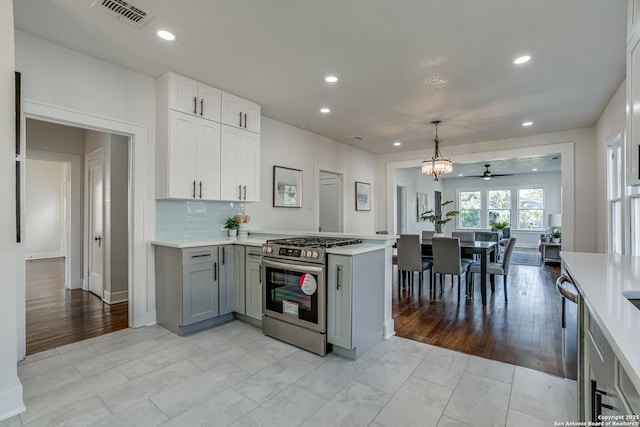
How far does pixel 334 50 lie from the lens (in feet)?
9.02

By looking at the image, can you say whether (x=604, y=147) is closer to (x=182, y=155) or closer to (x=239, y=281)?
(x=239, y=281)

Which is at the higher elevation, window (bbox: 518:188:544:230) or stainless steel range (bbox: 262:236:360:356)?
window (bbox: 518:188:544:230)

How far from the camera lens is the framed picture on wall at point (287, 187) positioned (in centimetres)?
474

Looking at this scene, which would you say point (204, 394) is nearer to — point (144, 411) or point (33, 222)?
point (144, 411)

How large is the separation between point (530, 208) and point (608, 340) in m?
11.8

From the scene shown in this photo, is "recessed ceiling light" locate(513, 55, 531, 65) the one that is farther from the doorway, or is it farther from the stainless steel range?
the doorway

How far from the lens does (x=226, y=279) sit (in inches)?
134

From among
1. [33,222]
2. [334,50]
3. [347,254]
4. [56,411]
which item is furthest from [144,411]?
[33,222]

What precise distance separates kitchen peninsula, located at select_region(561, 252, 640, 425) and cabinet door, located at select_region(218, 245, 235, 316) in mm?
2981

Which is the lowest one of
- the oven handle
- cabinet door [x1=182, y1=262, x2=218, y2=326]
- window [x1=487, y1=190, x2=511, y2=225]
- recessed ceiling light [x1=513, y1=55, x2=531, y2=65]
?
cabinet door [x1=182, y1=262, x2=218, y2=326]

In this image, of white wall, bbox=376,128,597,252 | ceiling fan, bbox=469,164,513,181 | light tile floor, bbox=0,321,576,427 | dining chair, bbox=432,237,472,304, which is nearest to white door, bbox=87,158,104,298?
light tile floor, bbox=0,321,576,427

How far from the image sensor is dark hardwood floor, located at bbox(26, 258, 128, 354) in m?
2.96

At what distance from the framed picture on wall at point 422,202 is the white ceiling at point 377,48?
5843mm

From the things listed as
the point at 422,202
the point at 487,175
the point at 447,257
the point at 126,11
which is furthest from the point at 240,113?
the point at 422,202
